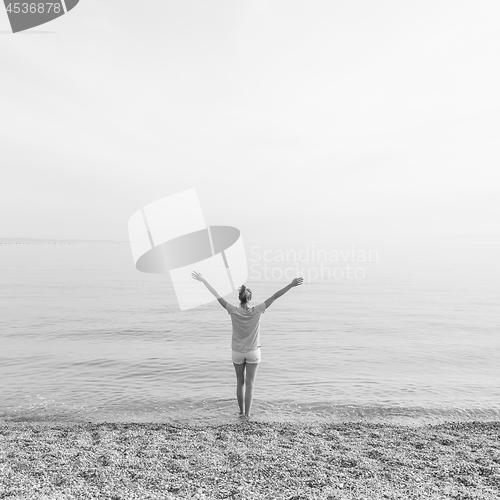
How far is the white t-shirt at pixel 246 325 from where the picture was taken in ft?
26.3

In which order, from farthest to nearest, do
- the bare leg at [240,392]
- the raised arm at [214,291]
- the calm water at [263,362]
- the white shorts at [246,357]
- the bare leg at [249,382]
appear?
1. the calm water at [263,362]
2. the bare leg at [240,392]
3. the bare leg at [249,382]
4. the white shorts at [246,357]
5. the raised arm at [214,291]

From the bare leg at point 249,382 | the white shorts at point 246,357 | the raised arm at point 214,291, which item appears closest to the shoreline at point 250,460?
the bare leg at point 249,382

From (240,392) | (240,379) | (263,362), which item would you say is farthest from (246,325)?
(263,362)

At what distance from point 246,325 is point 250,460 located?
104 inches

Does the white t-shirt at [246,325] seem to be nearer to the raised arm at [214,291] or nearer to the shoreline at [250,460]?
the raised arm at [214,291]

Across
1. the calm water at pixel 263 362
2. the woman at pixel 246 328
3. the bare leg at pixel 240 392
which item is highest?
the woman at pixel 246 328

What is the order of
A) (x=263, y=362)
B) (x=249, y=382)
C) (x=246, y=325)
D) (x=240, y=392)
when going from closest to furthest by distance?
(x=246, y=325)
(x=249, y=382)
(x=240, y=392)
(x=263, y=362)

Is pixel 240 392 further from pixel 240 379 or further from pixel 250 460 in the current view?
pixel 250 460

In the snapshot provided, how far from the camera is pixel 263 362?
526 inches

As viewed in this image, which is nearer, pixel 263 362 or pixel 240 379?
pixel 240 379

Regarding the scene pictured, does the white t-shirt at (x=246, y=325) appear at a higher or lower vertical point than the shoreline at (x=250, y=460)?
higher

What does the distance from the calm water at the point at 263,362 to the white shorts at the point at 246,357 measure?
1.35m

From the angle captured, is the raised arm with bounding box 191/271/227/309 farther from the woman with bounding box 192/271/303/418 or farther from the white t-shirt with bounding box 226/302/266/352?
the white t-shirt with bounding box 226/302/266/352

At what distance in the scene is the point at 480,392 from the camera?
417 inches
